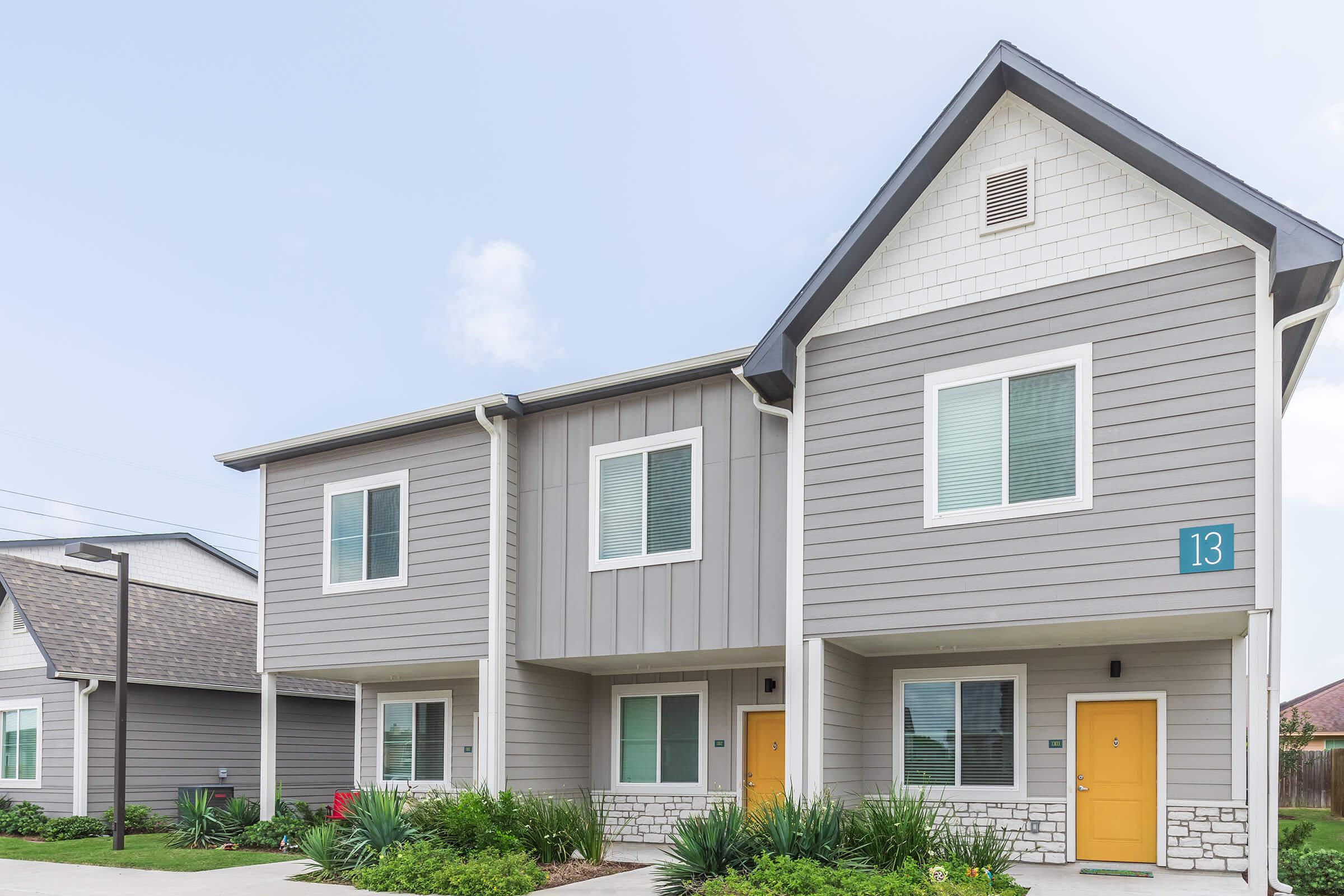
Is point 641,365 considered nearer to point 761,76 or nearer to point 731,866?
point 731,866

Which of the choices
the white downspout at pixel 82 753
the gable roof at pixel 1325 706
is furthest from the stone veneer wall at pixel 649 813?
the gable roof at pixel 1325 706

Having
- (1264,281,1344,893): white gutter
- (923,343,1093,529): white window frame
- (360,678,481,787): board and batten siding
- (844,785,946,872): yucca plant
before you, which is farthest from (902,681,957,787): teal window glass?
(360,678,481,787): board and batten siding

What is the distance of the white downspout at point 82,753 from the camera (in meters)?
17.3

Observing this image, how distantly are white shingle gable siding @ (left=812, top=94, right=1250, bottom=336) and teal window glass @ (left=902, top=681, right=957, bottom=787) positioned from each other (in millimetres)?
4284

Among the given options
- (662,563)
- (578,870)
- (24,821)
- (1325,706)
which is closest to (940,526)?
(662,563)

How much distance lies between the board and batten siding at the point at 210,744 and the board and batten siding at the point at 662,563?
681 cm

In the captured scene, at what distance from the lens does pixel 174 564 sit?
2866 centimetres

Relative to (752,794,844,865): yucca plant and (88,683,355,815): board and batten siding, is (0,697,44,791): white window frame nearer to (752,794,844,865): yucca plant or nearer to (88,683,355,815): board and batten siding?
(88,683,355,815): board and batten siding

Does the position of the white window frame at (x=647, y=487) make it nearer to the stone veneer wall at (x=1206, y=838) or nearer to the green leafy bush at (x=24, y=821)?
the stone veneer wall at (x=1206, y=838)

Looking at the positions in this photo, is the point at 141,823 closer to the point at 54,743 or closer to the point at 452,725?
the point at 54,743

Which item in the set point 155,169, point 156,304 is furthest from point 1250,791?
point 156,304

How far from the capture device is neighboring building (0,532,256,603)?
1078 inches

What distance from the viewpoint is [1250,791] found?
9.21m

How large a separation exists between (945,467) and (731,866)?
4338 mm
